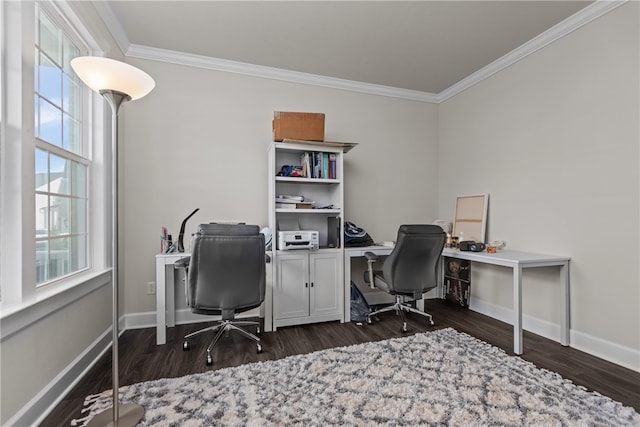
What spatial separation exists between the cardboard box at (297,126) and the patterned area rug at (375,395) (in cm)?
205

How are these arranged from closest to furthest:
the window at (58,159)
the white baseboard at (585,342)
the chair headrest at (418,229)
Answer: the window at (58,159)
the white baseboard at (585,342)
the chair headrest at (418,229)

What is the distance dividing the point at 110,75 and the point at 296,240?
1.94m

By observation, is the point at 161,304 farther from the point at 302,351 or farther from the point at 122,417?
the point at 302,351

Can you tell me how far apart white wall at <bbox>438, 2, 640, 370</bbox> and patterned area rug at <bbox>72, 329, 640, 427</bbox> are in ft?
2.78

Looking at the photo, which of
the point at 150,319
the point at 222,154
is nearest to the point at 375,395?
the point at 150,319

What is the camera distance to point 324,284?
3047 mm

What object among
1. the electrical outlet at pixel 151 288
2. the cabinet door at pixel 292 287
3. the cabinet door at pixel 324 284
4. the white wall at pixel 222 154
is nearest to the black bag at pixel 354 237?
the cabinet door at pixel 324 284

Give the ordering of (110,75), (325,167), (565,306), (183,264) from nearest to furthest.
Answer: (110,75), (183,264), (565,306), (325,167)

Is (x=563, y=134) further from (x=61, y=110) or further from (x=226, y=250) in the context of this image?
(x=61, y=110)

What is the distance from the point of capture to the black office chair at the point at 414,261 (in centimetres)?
275

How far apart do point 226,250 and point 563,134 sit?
3.06 meters

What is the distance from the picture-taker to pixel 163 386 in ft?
6.14

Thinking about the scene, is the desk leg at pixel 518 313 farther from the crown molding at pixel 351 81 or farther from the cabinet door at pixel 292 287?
the crown molding at pixel 351 81

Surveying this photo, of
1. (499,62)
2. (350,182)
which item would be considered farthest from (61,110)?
(499,62)
